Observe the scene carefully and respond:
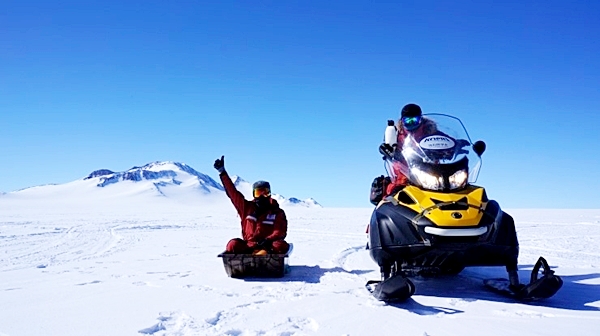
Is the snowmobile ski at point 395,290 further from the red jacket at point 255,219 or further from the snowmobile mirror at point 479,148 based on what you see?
the red jacket at point 255,219

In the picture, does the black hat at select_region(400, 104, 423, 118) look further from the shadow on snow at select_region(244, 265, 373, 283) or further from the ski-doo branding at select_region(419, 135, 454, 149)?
the shadow on snow at select_region(244, 265, 373, 283)

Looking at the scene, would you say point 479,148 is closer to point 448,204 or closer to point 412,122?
point 412,122

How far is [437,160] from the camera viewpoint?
13.6 ft

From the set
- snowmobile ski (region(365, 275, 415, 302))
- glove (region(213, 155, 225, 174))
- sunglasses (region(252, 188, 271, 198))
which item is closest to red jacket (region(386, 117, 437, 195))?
snowmobile ski (region(365, 275, 415, 302))

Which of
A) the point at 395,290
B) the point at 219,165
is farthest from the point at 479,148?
the point at 219,165

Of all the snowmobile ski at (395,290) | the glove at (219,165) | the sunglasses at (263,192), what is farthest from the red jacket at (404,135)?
the glove at (219,165)

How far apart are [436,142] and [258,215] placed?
2448mm

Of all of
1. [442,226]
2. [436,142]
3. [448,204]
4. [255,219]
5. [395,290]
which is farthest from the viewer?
[255,219]

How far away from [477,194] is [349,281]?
1.67 m

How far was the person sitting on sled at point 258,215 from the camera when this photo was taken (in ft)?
17.7

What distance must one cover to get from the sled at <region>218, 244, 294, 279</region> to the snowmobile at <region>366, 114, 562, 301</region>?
3.97 ft

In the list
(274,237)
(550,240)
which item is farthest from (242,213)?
(550,240)

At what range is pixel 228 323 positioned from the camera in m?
3.00

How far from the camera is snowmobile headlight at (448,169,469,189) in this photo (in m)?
4.04
